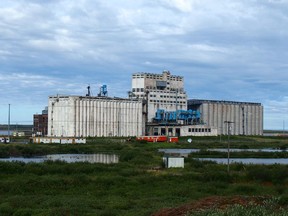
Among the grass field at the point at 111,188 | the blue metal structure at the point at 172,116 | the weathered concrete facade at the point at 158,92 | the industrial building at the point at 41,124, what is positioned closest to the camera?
the grass field at the point at 111,188

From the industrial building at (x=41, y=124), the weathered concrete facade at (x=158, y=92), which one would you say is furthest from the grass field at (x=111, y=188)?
A: the weathered concrete facade at (x=158, y=92)

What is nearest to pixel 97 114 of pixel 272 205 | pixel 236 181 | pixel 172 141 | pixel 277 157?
pixel 172 141

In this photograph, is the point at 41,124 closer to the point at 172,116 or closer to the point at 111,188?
the point at 172,116

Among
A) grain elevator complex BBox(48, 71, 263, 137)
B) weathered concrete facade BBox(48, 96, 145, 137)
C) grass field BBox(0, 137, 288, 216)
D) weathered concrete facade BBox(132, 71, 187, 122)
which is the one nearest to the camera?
grass field BBox(0, 137, 288, 216)

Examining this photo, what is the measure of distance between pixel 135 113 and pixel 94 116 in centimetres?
1570

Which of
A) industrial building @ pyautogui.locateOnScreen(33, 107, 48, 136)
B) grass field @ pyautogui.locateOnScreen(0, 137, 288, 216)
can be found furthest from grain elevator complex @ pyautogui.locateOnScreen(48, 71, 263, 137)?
grass field @ pyautogui.locateOnScreen(0, 137, 288, 216)

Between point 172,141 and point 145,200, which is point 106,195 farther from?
point 172,141

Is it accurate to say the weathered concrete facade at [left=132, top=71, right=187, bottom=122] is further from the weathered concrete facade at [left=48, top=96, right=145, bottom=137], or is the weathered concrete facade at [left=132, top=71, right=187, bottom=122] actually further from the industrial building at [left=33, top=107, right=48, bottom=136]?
the industrial building at [left=33, top=107, right=48, bottom=136]

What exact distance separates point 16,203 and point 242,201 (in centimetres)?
1256

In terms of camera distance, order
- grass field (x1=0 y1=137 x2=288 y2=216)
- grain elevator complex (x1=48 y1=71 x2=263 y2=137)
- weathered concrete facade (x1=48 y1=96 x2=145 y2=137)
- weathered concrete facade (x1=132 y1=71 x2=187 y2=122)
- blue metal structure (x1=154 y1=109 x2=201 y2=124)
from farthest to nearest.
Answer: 1. weathered concrete facade (x1=132 y1=71 x2=187 y2=122)
2. blue metal structure (x1=154 y1=109 x2=201 y2=124)
3. grain elevator complex (x1=48 y1=71 x2=263 y2=137)
4. weathered concrete facade (x1=48 y1=96 x2=145 y2=137)
5. grass field (x1=0 y1=137 x2=288 y2=216)

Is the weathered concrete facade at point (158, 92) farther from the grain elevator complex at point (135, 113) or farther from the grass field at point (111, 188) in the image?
Result: the grass field at point (111, 188)

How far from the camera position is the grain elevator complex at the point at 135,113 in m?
158

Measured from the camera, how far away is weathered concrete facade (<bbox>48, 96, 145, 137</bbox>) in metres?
157

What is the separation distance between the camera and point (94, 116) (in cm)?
16175
